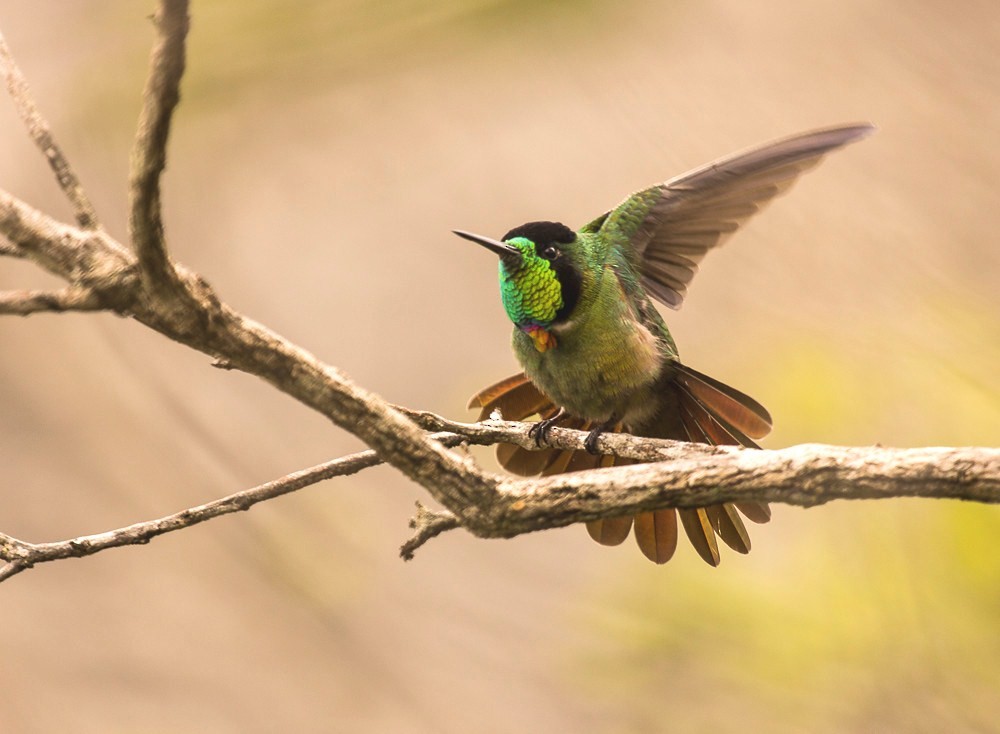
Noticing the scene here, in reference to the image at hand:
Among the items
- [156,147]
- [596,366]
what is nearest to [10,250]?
[156,147]

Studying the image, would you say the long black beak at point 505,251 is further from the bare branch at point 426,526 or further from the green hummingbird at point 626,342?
the bare branch at point 426,526

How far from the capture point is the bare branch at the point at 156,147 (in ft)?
2.79

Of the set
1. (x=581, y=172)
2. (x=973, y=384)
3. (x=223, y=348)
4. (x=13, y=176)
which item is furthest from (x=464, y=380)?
(x=223, y=348)

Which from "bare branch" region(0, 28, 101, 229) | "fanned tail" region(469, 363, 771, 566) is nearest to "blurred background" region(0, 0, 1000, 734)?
"fanned tail" region(469, 363, 771, 566)

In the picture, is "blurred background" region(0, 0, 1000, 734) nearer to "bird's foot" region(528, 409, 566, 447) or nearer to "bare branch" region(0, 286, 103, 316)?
"bird's foot" region(528, 409, 566, 447)

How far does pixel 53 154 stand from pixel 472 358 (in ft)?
11.6

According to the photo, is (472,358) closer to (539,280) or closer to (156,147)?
(539,280)

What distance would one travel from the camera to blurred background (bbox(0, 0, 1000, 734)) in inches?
118

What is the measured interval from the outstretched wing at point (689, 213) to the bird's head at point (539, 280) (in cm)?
33

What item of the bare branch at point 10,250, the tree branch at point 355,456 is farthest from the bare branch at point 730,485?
the bare branch at point 10,250

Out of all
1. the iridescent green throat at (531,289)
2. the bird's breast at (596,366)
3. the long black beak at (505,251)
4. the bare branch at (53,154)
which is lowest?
the bird's breast at (596,366)

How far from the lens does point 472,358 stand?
4535mm

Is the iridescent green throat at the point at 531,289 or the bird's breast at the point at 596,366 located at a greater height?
the iridescent green throat at the point at 531,289

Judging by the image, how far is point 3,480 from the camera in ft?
13.9
